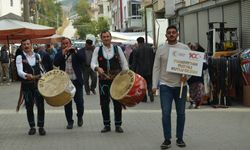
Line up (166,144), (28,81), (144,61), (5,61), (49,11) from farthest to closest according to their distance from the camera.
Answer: (49,11), (5,61), (144,61), (28,81), (166,144)

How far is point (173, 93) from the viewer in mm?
8883

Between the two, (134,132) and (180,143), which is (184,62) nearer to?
(180,143)

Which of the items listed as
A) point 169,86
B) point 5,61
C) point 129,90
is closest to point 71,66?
point 129,90

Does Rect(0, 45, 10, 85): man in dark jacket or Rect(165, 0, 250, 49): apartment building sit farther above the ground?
Rect(165, 0, 250, 49): apartment building

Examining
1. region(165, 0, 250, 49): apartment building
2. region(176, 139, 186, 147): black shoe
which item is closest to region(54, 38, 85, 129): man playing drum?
region(176, 139, 186, 147): black shoe

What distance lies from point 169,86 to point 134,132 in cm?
193

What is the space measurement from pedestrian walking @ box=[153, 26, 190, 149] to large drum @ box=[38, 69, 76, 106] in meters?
1.98

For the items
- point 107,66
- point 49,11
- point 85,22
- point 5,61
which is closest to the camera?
point 107,66

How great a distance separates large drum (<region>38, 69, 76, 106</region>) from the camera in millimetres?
10062

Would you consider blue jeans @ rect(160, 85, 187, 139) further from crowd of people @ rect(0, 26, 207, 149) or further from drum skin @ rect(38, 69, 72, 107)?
drum skin @ rect(38, 69, 72, 107)

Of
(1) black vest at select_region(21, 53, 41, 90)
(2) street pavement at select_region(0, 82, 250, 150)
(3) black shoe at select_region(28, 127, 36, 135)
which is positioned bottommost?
(2) street pavement at select_region(0, 82, 250, 150)

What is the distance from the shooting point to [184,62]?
8.94m

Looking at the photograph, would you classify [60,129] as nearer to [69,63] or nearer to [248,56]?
[69,63]

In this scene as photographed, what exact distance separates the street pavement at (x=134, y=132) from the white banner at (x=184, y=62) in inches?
44.8
